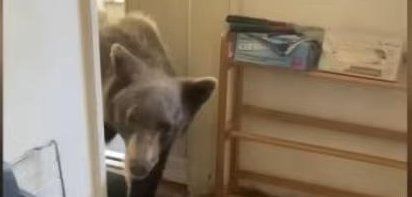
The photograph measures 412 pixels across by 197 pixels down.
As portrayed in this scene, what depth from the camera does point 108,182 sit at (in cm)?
219

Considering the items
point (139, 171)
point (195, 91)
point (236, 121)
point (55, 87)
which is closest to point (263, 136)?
point (236, 121)

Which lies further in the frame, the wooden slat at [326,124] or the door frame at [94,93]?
the wooden slat at [326,124]

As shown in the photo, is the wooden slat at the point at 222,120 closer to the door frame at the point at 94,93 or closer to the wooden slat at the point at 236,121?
the wooden slat at the point at 236,121

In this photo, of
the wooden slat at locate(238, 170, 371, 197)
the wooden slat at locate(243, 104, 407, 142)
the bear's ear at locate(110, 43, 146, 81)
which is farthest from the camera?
the wooden slat at locate(238, 170, 371, 197)

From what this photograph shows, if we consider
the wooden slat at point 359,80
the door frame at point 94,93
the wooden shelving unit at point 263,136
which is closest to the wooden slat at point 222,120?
the wooden shelving unit at point 263,136

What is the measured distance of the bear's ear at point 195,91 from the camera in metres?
2.19

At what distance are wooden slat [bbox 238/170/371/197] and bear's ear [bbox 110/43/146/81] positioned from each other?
0.60m

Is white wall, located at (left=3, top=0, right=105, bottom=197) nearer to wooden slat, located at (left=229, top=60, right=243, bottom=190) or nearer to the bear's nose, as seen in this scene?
the bear's nose

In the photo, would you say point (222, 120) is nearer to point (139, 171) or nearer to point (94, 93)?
point (139, 171)

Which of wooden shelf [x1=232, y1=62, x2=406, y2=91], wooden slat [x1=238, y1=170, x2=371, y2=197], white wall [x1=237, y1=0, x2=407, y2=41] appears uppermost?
white wall [x1=237, y1=0, x2=407, y2=41]

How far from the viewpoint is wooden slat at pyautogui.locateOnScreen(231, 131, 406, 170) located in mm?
2266

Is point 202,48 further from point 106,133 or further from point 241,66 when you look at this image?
point 106,133

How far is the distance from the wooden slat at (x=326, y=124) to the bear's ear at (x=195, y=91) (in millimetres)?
254

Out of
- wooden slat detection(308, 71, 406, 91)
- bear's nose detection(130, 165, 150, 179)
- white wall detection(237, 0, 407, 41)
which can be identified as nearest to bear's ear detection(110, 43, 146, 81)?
bear's nose detection(130, 165, 150, 179)
